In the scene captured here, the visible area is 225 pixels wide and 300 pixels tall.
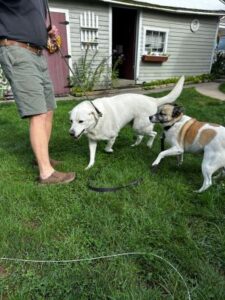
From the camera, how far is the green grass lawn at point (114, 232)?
1.75 meters

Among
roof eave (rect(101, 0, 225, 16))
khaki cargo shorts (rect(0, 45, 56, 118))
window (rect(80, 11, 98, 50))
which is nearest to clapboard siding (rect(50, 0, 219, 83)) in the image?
window (rect(80, 11, 98, 50))

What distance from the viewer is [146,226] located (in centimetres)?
230

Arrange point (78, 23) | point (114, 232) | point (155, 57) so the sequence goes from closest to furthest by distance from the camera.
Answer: point (114, 232), point (78, 23), point (155, 57)

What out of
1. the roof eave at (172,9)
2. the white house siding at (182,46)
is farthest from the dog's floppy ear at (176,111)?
the white house siding at (182,46)

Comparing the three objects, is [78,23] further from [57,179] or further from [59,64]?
[57,179]

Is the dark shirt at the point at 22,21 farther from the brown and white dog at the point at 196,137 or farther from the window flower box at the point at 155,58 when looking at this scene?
the window flower box at the point at 155,58

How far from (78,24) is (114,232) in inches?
320

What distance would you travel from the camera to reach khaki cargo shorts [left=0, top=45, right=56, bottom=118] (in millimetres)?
2625

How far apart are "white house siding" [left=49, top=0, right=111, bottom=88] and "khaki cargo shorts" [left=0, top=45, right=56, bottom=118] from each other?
6.35 meters

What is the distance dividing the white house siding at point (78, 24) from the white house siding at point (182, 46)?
172 centimetres

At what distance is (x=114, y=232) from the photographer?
2.23m

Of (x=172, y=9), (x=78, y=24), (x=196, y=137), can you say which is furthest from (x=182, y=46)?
(x=196, y=137)

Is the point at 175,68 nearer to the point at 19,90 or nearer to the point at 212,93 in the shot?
the point at 212,93

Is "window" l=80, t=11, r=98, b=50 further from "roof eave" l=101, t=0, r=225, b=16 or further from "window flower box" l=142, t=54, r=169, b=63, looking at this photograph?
"window flower box" l=142, t=54, r=169, b=63
